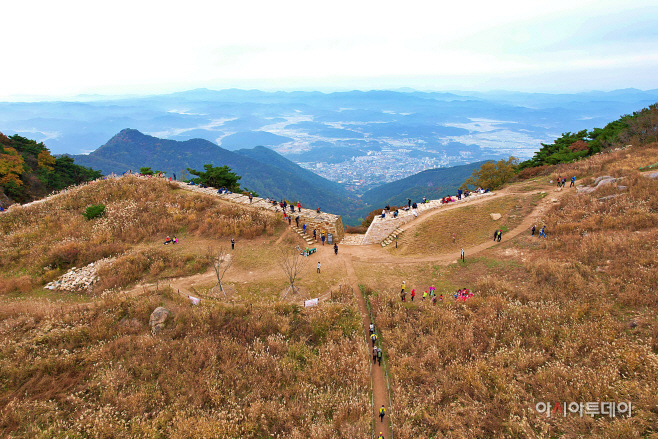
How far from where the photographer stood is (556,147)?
3688cm

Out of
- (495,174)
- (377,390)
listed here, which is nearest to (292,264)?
(377,390)

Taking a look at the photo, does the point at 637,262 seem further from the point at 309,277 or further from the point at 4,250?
the point at 4,250

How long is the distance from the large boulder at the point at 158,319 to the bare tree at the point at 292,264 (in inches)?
210

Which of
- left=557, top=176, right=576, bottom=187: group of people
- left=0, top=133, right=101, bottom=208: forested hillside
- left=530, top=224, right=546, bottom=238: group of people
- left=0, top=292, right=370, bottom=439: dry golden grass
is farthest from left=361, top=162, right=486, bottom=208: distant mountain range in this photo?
left=0, top=292, right=370, bottom=439: dry golden grass

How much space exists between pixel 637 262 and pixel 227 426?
17.0m

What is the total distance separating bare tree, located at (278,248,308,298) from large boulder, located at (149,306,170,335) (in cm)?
532

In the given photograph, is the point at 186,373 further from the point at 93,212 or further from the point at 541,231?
the point at 541,231

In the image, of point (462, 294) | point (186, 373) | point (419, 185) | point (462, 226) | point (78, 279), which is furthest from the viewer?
point (419, 185)

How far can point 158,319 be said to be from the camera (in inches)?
468

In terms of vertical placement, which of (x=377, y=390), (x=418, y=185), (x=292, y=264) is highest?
(x=292, y=264)

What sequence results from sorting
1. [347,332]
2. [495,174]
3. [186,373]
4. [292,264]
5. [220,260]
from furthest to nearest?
[495,174], [292,264], [220,260], [347,332], [186,373]

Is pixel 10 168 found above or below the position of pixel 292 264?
above

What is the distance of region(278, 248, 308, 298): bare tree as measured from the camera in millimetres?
14888

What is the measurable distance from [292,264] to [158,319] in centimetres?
742
